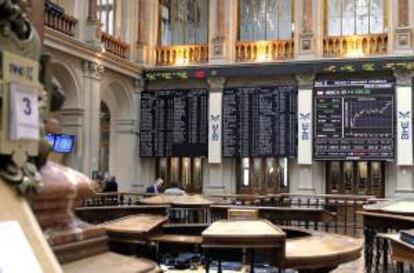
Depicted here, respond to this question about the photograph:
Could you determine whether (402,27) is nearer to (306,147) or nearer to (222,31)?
(306,147)

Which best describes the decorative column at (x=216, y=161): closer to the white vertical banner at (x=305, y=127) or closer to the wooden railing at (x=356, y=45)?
the white vertical banner at (x=305, y=127)

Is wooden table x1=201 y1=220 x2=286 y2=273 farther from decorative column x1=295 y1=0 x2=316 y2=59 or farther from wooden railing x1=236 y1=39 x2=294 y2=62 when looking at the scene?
wooden railing x1=236 y1=39 x2=294 y2=62

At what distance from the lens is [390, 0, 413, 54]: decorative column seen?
16062 millimetres

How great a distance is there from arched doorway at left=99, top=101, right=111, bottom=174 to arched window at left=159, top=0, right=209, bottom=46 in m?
3.00

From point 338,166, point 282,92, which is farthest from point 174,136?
point 338,166

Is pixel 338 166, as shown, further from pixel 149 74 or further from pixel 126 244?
pixel 126 244

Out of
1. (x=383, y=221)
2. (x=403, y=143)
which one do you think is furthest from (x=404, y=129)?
(x=383, y=221)

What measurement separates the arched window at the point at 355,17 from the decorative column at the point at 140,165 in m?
5.63

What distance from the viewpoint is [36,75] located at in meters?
1.39

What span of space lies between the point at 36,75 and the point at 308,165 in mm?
15552

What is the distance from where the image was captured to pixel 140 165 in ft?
59.8

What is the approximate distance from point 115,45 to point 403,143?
8.10 meters

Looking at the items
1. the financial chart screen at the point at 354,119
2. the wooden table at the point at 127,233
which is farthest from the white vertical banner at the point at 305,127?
the wooden table at the point at 127,233

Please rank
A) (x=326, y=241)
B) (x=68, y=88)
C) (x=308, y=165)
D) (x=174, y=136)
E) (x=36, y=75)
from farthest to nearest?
1. (x=174, y=136)
2. (x=308, y=165)
3. (x=68, y=88)
4. (x=326, y=241)
5. (x=36, y=75)
